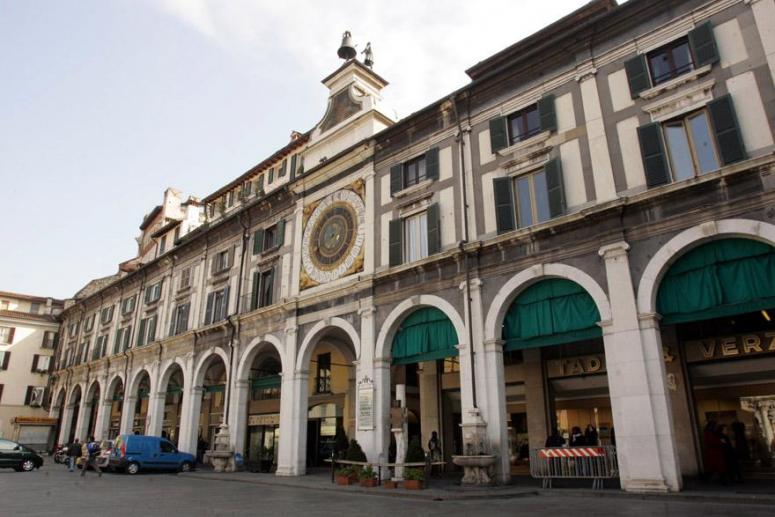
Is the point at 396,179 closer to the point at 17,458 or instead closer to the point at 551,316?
the point at 551,316

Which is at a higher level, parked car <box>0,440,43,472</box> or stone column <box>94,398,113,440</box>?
stone column <box>94,398,113,440</box>

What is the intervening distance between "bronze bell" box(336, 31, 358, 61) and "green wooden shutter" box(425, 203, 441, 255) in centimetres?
1203

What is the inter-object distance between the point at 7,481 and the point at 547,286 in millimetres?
20338

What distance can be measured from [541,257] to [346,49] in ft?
55.7

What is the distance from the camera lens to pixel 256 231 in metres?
29.8

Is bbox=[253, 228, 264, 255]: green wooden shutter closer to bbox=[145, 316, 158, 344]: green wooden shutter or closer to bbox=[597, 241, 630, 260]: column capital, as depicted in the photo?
bbox=[145, 316, 158, 344]: green wooden shutter

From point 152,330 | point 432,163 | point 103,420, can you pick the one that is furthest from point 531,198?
point 103,420

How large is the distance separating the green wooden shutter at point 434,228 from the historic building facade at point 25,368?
4569cm

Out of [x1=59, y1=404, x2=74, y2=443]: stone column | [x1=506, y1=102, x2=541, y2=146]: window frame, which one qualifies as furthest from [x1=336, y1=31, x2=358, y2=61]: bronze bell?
[x1=59, y1=404, x2=74, y2=443]: stone column

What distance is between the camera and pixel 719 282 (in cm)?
1392

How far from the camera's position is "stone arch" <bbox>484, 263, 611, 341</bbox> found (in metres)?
15.6

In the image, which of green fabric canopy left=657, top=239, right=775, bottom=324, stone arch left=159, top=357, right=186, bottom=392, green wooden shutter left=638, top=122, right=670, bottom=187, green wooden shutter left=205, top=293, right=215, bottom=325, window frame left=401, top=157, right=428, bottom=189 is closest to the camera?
green fabric canopy left=657, top=239, right=775, bottom=324

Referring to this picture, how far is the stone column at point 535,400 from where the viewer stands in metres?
20.4

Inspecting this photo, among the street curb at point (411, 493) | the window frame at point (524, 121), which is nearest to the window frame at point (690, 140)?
the window frame at point (524, 121)
